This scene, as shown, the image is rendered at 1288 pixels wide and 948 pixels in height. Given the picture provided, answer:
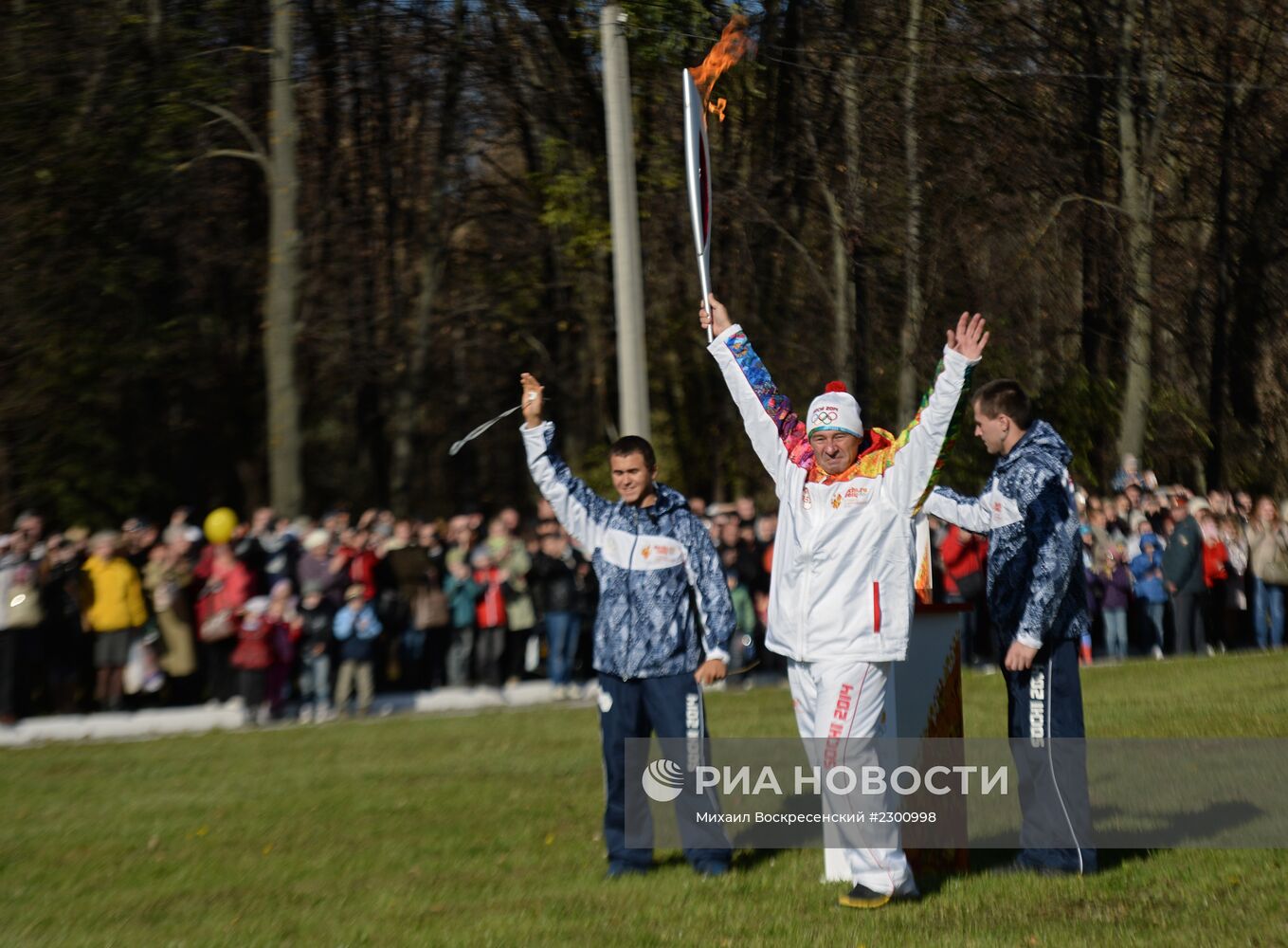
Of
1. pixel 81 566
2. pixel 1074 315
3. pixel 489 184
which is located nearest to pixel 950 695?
pixel 81 566

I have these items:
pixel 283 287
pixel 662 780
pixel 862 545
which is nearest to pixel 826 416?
pixel 862 545

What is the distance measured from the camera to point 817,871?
7.77m

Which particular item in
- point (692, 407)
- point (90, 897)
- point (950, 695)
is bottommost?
point (90, 897)

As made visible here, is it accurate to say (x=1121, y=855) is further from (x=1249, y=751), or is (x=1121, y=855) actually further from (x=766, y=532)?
(x=766, y=532)

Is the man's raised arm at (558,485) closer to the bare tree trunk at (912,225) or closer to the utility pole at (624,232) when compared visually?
the utility pole at (624,232)

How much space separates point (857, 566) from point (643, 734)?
160cm

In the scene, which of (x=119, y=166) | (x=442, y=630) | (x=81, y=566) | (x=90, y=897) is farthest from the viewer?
(x=119, y=166)

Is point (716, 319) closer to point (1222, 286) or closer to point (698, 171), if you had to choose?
point (698, 171)

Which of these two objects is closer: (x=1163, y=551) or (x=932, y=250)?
(x=1163, y=551)

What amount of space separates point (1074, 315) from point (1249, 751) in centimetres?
1635

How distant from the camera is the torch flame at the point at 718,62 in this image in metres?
9.28

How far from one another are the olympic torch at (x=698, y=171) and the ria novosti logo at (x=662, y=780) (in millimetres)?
2000

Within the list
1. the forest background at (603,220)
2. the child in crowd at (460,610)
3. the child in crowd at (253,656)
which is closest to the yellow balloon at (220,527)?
the child in crowd at (253,656)

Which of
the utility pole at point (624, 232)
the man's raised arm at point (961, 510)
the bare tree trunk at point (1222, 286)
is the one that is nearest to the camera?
the man's raised arm at point (961, 510)
